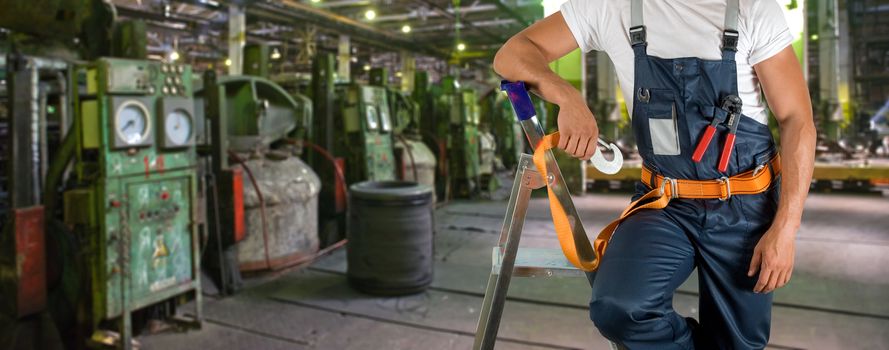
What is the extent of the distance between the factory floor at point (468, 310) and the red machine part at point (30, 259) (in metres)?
0.71

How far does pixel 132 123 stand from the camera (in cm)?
371

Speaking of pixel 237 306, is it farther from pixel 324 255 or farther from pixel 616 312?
pixel 616 312

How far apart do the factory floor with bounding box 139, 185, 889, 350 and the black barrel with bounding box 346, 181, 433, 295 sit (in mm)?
132

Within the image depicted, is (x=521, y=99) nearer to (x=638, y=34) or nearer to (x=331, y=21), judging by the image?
(x=638, y=34)

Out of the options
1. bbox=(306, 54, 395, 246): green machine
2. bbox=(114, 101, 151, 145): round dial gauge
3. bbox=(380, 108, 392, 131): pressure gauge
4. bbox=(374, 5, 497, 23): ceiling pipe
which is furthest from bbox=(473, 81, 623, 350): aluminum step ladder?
bbox=(374, 5, 497, 23): ceiling pipe

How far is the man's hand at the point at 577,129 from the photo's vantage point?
1.60 metres

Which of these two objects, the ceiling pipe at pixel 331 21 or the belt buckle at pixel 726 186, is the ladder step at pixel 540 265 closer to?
the belt buckle at pixel 726 186

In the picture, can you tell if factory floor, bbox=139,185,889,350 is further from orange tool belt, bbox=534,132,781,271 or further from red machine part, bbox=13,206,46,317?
orange tool belt, bbox=534,132,781,271

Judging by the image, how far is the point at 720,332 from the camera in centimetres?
183

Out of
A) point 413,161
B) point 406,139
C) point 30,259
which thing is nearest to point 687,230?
point 30,259

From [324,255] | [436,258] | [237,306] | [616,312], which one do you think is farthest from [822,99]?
[616,312]

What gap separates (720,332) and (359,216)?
358 cm

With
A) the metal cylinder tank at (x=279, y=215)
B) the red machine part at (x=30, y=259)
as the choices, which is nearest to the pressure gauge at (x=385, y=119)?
the metal cylinder tank at (x=279, y=215)

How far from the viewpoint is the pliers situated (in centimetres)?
169
